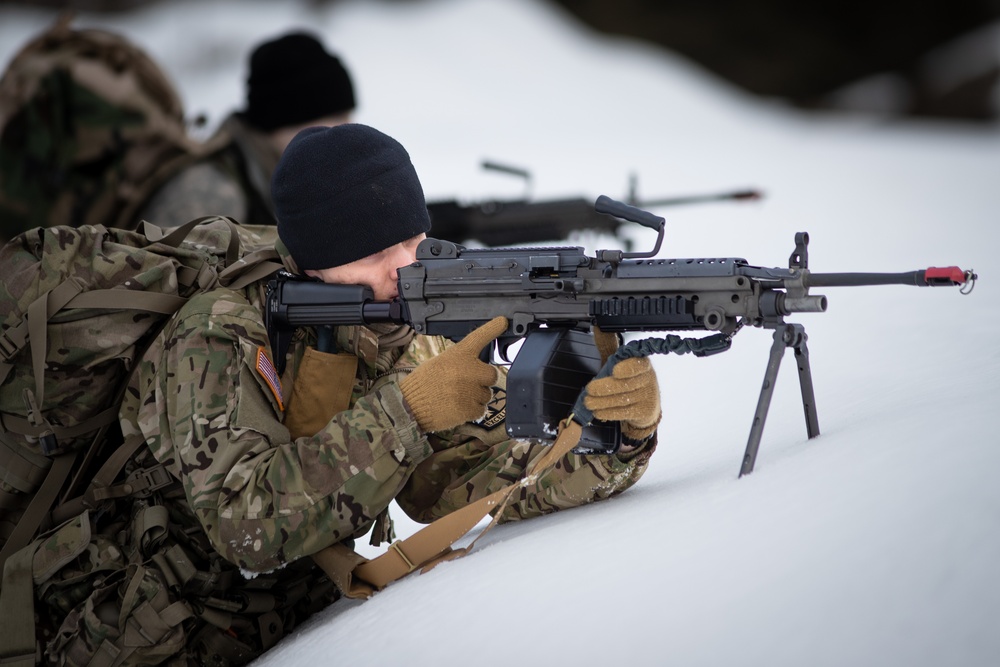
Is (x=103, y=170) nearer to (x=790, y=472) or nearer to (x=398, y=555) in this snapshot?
(x=398, y=555)

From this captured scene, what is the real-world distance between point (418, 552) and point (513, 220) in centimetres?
350

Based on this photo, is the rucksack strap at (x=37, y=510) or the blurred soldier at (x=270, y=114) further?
the blurred soldier at (x=270, y=114)

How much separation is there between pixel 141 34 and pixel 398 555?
386 inches

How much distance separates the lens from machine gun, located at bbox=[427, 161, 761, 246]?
19.0 feet

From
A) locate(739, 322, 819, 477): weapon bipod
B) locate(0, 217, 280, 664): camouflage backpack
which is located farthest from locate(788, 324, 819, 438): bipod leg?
locate(0, 217, 280, 664): camouflage backpack

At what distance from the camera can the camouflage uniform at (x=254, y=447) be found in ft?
7.73

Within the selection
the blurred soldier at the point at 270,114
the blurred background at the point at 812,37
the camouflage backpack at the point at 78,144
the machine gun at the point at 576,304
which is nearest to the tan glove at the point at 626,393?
the machine gun at the point at 576,304

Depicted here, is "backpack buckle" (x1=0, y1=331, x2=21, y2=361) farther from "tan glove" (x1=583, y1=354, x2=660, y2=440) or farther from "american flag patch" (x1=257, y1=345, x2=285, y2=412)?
"tan glove" (x1=583, y1=354, x2=660, y2=440)

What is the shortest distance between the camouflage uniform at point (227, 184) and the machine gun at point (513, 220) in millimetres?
898

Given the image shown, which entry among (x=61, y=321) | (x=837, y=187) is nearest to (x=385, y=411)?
(x=61, y=321)

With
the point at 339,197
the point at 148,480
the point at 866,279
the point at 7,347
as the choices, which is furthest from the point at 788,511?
the point at 7,347

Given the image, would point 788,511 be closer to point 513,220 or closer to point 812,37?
point 513,220

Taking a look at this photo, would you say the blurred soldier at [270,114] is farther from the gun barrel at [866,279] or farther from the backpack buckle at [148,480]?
the gun barrel at [866,279]

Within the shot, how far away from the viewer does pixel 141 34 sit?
36.5ft
